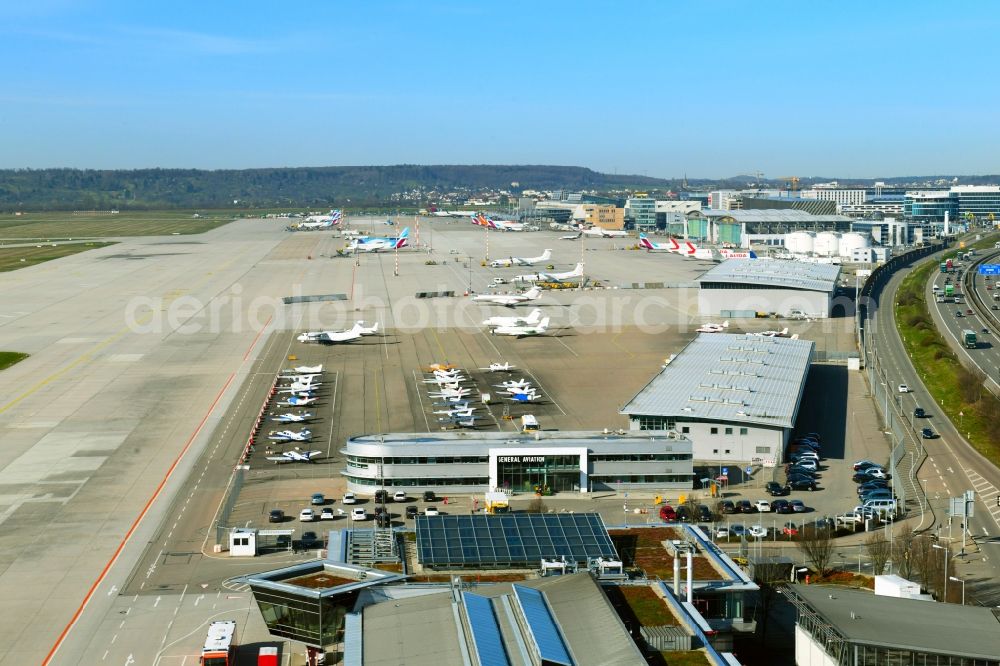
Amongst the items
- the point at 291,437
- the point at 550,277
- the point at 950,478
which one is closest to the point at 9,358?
the point at 291,437

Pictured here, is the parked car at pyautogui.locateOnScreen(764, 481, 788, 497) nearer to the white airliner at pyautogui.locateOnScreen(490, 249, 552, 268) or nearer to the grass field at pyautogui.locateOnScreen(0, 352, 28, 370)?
the grass field at pyautogui.locateOnScreen(0, 352, 28, 370)

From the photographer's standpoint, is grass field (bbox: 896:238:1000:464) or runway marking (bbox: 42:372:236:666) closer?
runway marking (bbox: 42:372:236:666)

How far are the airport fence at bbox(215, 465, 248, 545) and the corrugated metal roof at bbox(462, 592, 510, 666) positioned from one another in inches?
746

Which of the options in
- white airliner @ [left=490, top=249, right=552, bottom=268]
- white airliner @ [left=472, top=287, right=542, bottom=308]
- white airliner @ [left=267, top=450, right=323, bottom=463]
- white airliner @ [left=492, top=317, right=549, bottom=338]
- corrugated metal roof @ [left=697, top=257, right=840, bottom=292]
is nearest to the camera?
white airliner @ [left=267, top=450, right=323, bottom=463]

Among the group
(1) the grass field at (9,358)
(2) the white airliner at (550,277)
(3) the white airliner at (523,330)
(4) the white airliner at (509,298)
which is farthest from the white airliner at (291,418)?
(2) the white airliner at (550,277)

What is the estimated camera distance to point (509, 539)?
42062 mm

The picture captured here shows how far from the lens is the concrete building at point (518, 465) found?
5822 centimetres

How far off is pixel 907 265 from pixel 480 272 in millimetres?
67207

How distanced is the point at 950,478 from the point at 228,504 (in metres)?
36.1

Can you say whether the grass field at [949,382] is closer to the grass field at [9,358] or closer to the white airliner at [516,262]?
the white airliner at [516,262]

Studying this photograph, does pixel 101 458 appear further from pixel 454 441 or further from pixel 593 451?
pixel 593 451

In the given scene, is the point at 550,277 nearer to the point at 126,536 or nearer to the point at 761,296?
the point at 761,296

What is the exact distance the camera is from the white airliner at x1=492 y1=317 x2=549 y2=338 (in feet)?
353

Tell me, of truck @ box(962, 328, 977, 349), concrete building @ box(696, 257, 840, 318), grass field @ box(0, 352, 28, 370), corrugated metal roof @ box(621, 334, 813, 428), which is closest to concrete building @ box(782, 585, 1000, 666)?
corrugated metal roof @ box(621, 334, 813, 428)
